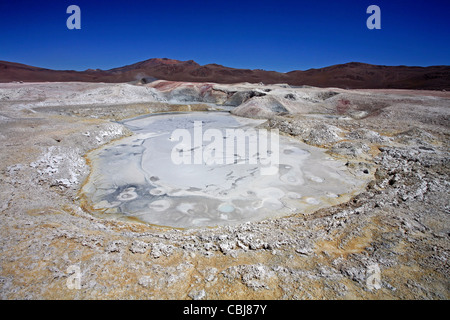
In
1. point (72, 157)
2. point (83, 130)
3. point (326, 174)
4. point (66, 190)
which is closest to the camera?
point (66, 190)

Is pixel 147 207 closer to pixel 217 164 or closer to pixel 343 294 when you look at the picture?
pixel 217 164

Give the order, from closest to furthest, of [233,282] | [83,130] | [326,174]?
Answer: [233,282]
[326,174]
[83,130]

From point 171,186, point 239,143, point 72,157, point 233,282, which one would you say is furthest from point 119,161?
point 233,282
